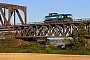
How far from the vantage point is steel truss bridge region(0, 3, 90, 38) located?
3645 inches

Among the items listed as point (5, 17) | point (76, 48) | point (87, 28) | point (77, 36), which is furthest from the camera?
point (5, 17)

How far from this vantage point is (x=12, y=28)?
105 metres

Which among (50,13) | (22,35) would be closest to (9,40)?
(22,35)

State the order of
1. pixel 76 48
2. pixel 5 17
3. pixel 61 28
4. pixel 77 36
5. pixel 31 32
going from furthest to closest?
pixel 5 17
pixel 31 32
pixel 61 28
pixel 77 36
pixel 76 48

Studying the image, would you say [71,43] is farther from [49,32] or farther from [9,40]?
[9,40]

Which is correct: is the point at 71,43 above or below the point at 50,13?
below

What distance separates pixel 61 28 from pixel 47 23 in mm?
5065

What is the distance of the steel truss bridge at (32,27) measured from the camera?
9259cm

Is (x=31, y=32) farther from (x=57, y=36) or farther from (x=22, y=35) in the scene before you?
(x=57, y=36)

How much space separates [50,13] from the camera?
99375mm

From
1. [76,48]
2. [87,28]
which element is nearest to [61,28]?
[87,28]

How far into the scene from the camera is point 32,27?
10156cm

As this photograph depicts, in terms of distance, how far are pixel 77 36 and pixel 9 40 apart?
27211 mm

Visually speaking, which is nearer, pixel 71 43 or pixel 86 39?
pixel 71 43
